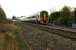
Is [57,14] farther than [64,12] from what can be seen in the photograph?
Yes

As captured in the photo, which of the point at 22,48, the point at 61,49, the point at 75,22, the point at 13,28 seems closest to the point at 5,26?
the point at 13,28

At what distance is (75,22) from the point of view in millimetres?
17938

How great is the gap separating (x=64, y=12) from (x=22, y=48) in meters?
14.6

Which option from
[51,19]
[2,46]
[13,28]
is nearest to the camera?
[2,46]

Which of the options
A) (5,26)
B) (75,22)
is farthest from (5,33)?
(75,22)

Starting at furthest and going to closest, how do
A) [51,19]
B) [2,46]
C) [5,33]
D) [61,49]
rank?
[51,19] < [61,49] < [5,33] < [2,46]

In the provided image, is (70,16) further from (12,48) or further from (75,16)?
(12,48)

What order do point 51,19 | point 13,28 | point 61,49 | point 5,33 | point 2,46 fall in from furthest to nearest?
1. point 51,19
2. point 61,49
3. point 13,28
4. point 5,33
5. point 2,46

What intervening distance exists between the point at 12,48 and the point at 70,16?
15.2 metres

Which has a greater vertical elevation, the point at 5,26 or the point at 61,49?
Answer: the point at 5,26

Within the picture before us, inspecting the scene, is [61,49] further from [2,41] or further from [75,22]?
[75,22]

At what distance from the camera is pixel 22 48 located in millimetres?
4289

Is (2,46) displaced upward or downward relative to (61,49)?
upward

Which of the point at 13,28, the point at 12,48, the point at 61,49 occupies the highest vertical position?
the point at 13,28
